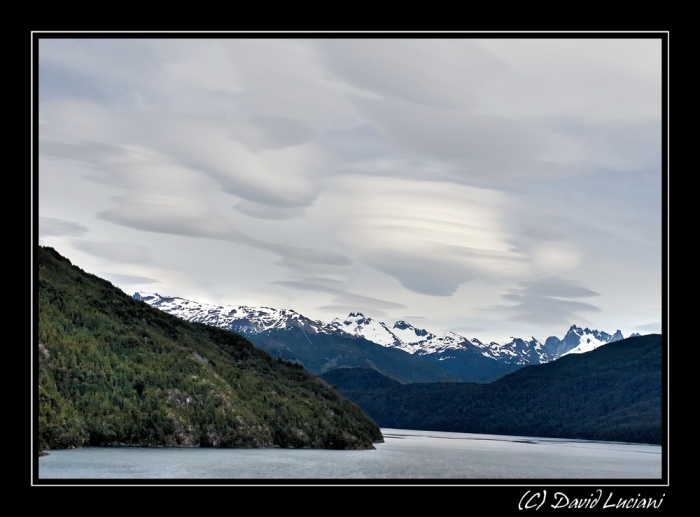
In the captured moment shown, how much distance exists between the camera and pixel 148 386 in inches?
4631

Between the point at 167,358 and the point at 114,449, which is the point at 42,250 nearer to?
the point at 167,358

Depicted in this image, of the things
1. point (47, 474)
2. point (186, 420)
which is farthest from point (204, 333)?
point (47, 474)

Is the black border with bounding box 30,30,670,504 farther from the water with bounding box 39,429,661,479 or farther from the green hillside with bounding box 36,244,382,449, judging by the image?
the green hillside with bounding box 36,244,382,449

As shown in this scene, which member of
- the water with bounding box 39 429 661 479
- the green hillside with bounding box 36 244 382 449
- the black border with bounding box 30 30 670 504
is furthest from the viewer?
the green hillside with bounding box 36 244 382 449

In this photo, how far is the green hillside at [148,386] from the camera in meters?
106

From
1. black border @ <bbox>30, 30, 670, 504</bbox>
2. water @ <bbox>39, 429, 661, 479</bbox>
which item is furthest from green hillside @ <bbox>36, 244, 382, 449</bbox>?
black border @ <bbox>30, 30, 670, 504</bbox>

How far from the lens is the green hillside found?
10631cm
